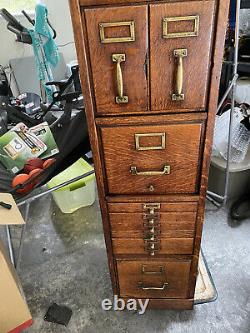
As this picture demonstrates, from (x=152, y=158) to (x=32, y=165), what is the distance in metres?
0.92

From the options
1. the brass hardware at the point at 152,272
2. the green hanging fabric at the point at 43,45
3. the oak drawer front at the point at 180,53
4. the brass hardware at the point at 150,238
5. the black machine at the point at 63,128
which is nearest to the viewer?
the oak drawer front at the point at 180,53

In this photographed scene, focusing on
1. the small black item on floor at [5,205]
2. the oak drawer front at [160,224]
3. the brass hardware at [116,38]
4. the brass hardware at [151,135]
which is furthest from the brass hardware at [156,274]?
the brass hardware at [116,38]

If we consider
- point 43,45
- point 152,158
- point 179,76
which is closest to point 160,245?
point 152,158

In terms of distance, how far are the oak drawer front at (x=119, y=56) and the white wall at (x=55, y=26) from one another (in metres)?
2.87

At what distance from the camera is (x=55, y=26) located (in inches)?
128

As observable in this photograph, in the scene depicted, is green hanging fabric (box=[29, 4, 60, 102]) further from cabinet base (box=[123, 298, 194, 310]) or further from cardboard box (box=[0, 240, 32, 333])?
cabinet base (box=[123, 298, 194, 310])

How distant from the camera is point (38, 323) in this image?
1.31 meters

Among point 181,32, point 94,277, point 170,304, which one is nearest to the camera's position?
point 181,32

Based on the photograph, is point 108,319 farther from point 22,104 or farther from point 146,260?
point 22,104

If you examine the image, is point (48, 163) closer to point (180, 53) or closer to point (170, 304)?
point (170, 304)

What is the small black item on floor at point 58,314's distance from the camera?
51.6 inches

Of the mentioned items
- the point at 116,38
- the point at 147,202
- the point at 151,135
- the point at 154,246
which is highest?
the point at 116,38

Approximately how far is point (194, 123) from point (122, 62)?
252mm

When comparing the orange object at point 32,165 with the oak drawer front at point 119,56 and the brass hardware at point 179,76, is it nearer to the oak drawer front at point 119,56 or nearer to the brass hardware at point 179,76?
the oak drawer front at point 119,56
